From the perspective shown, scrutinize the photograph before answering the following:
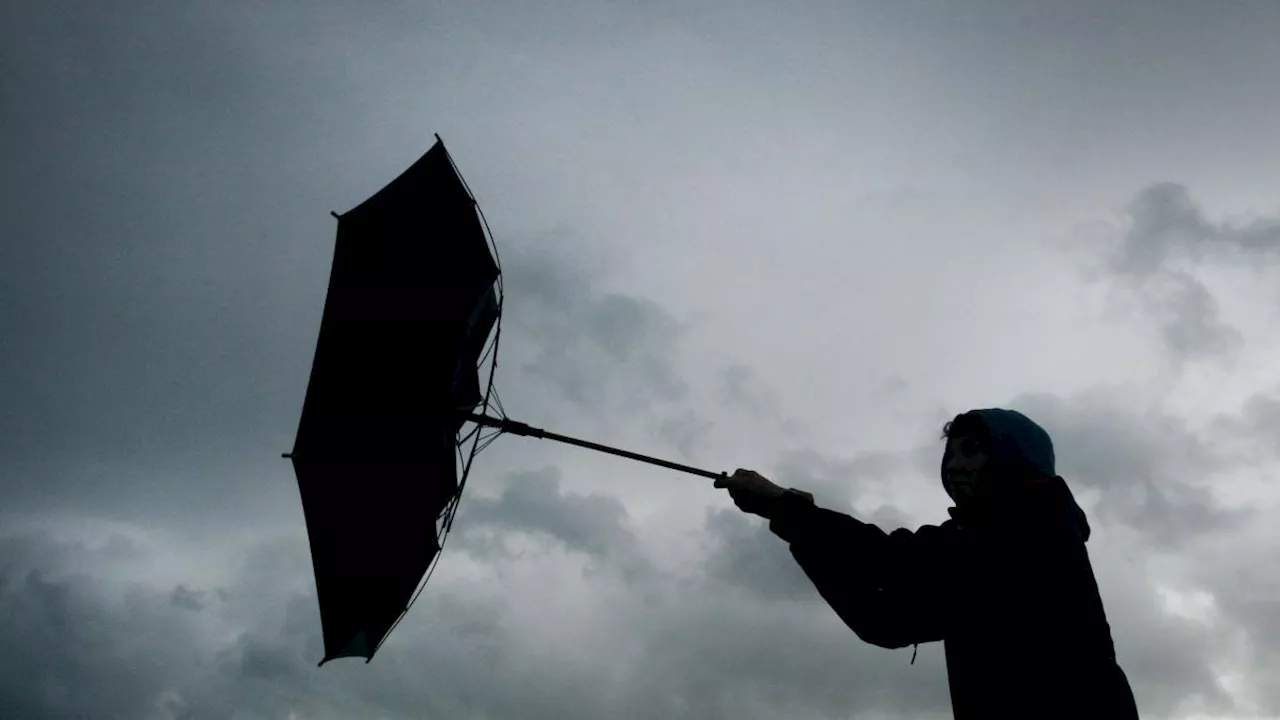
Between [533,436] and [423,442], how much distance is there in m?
1.16

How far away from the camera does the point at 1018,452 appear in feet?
15.9

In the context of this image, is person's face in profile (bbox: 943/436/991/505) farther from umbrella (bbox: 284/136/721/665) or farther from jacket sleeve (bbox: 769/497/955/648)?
umbrella (bbox: 284/136/721/665)

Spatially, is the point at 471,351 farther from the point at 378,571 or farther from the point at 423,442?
the point at 378,571

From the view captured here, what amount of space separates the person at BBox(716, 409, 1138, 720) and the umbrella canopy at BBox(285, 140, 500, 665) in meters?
4.06

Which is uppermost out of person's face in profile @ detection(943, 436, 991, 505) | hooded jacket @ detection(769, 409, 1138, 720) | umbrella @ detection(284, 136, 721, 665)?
umbrella @ detection(284, 136, 721, 665)

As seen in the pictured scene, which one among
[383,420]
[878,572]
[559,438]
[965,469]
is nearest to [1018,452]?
[965,469]

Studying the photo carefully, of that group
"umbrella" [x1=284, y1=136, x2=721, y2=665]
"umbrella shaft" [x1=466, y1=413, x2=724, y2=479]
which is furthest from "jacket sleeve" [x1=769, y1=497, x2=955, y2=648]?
"umbrella" [x1=284, y1=136, x2=721, y2=665]

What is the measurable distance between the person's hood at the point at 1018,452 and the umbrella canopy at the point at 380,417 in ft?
17.2

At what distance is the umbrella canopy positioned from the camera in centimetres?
801

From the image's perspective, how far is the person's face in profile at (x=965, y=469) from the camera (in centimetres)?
493

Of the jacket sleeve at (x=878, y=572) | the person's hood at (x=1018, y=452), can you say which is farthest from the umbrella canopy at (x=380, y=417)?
the person's hood at (x=1018, y=452)

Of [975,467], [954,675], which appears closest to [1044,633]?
[954,675]

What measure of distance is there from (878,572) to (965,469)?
2.91ft

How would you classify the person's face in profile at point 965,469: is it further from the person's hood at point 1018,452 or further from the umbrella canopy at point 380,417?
the umbrella canopy at point 380,417
